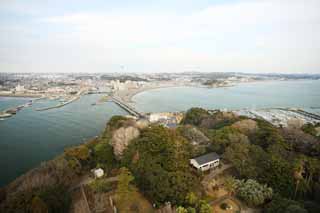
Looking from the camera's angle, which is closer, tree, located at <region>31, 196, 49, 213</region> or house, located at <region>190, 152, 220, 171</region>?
tree, located at <region>31, 196, 49, 213</region>

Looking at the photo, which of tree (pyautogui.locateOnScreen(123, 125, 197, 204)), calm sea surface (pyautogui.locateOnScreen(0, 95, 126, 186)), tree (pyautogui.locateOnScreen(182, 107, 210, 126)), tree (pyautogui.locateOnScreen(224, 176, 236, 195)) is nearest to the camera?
tree (pyautogui.locateOnScreen(123, 125, 197, 204))

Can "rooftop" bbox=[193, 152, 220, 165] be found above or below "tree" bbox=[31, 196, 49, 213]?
below

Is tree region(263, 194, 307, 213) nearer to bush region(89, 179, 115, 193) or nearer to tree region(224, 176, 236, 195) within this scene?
tree region(224, 176, 236, 195)

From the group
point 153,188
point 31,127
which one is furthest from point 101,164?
point 31,127

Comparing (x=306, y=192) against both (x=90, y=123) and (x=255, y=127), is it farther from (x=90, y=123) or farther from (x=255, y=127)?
(x=90, y=123)

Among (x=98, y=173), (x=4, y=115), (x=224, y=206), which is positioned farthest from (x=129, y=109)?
(x=224, y=206)

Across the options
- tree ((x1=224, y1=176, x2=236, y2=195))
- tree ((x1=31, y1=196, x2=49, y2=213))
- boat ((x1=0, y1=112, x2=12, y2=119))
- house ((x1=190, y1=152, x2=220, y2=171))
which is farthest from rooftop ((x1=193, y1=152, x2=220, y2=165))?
boat ((x1=0, y1=112, x2=12, y2=119))

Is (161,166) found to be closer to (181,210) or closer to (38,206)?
(181,210)
